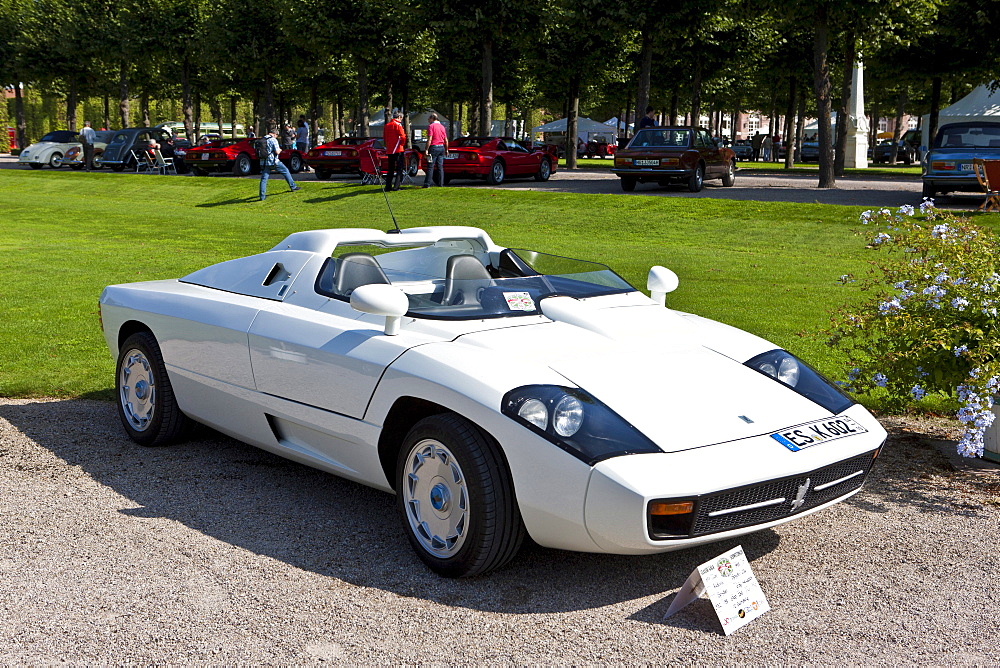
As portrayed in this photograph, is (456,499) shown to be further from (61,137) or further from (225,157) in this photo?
(61,137)

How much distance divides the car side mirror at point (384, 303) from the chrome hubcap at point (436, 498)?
0.61 m

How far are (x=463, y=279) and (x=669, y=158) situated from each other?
20.4 metres

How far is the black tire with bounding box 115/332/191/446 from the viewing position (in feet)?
18.7

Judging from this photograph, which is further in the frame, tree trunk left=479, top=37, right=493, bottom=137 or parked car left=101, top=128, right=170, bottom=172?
parked car left=101, top=128, right=170, bottom=172

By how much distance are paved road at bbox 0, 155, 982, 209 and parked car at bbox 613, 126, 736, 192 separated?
0.38 m

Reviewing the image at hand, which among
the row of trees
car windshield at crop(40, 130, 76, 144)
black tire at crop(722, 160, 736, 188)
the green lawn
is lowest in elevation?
the green lawn

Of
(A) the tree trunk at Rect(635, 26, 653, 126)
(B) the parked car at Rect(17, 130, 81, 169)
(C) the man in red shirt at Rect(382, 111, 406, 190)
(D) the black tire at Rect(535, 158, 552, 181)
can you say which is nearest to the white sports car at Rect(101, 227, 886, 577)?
(C) the man in red shirt at Rect(382, 111, 406, 190)

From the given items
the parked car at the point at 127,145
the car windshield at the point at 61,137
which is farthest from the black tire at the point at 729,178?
the car windshield at the point at 61,137

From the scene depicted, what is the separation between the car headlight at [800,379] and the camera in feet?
14.4

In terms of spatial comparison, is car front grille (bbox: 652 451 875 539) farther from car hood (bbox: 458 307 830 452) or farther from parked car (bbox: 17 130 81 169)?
parked car (bbox: 17 130 81 169)

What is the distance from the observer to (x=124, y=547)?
432cm

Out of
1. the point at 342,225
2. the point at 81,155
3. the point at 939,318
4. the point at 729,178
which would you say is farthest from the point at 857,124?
the point at 939,318

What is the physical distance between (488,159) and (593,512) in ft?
82.7

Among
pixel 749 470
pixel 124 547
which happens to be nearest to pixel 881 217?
pixel 749 470
